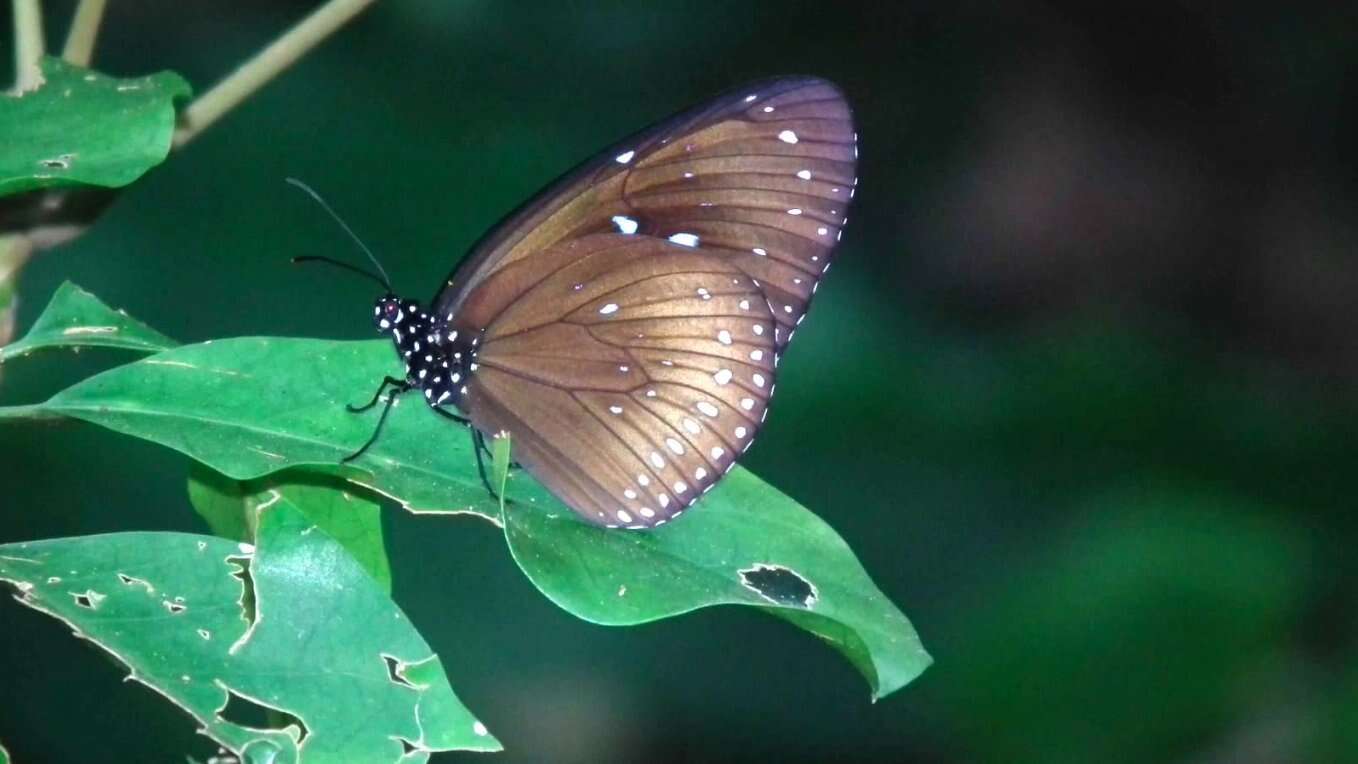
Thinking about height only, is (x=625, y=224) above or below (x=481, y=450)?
above

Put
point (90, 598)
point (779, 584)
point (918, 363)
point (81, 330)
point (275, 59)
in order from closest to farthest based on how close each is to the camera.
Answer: point (90, 598), point (779, 584), point (81, 330), point (275, 59), point (918, 363)

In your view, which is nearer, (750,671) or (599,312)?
(599,312)

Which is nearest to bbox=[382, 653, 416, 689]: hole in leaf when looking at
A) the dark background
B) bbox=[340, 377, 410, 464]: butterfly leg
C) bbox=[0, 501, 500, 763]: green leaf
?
bbox=[0, 501, 500, 763]: green leaf

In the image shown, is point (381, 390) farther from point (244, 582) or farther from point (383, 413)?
point (244, 582)

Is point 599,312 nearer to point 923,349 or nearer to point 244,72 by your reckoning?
point 244,72

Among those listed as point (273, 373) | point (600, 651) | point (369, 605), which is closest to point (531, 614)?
point (600, 651)

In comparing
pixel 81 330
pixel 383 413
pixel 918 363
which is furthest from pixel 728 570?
pixel 918 363

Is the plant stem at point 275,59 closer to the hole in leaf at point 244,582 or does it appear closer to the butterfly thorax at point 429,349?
the butterfly thorax at point 429,349
